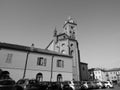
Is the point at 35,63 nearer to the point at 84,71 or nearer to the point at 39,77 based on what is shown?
the point at 39,77

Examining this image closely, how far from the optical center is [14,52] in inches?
818

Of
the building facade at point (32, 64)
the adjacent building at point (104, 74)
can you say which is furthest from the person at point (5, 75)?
the adjacent building at point (104, 74)

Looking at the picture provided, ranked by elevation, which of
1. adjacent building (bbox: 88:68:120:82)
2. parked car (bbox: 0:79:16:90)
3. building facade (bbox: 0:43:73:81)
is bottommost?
adjacent building (bbox: 88:68:120:82)

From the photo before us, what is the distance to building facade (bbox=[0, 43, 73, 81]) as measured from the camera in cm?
1971

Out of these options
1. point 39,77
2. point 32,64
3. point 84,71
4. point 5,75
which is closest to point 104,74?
point 84,71

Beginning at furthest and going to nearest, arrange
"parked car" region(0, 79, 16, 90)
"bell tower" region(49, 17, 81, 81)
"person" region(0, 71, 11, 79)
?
"bell tower" region(49, 17, 81, 81), "person" region(0, 71, 11, 79), "parked car" region(0, 79, 16, 90)

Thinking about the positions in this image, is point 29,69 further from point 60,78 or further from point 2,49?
point 60,78

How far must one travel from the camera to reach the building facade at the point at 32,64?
19.7 meters

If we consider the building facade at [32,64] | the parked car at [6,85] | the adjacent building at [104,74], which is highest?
the building facade at [32,64]

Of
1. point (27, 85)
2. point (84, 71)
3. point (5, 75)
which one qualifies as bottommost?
point (27, 85)

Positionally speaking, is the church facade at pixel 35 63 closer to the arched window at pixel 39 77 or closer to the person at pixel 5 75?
the arched window at pixel 39 77

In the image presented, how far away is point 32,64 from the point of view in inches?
871

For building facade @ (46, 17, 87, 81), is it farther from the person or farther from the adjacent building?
the adjacent building

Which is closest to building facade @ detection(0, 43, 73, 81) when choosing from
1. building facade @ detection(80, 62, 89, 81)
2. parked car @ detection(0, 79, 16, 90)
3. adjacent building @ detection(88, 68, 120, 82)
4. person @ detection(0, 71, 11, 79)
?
person @ detection(0, 71, 11, 79)
